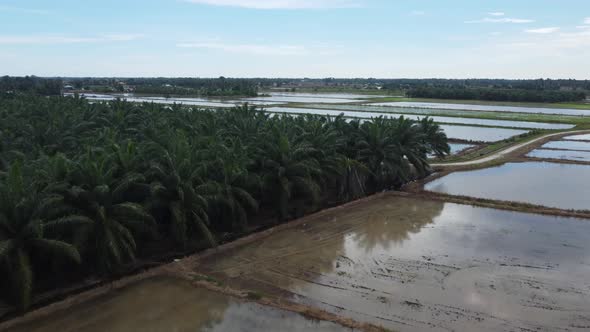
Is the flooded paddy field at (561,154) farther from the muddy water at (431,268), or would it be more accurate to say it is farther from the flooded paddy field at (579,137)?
the muddy water at (431,268)

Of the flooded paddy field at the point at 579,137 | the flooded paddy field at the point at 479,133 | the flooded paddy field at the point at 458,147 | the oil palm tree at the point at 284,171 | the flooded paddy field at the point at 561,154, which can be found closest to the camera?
the oil palm tree at the point at 284,171

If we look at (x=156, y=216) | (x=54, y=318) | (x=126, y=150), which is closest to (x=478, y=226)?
(x=156, y=216)

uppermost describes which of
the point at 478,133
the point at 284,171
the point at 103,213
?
the point at 478,133

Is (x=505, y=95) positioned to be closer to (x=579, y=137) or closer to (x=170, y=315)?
(x=579, y=137)

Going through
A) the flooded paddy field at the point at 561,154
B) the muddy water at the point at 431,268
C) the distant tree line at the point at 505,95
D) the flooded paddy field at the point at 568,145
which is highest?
the distant tree line at the point at 505,95

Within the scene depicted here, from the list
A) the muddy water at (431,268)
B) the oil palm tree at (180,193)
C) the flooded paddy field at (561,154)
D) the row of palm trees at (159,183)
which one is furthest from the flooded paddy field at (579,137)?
the oil palm tree at (180,193)

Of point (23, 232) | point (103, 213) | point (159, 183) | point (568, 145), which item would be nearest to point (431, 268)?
point (159, 183)
